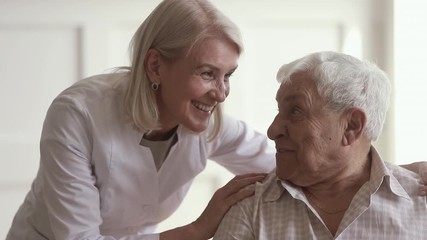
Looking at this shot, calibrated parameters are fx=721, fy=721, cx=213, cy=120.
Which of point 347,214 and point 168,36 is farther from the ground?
point 168,36

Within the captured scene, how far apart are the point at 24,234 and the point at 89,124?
42 cm

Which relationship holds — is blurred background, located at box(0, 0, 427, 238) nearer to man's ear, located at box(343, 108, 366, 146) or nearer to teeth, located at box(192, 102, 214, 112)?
teeth, located at box(192, 102, 214, 112)

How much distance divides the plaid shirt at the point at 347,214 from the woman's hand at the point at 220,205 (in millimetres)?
19

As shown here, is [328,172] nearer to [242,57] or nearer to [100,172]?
[100,172]

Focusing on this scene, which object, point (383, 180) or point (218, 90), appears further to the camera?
point (218, 90)

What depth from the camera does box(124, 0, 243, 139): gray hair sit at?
1968 millimetres

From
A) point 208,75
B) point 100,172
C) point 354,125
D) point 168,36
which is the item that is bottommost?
point 100,172

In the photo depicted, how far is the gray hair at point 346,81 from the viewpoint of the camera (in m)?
1.82

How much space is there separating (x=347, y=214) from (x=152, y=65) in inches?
26.7

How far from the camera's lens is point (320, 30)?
3.57m

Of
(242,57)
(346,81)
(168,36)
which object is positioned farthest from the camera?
(242,57)

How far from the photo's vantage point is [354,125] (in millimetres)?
1857

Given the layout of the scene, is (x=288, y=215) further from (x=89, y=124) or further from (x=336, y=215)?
(x=89, y=124)

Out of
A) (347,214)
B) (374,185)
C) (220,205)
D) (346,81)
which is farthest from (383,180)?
(220,205)
